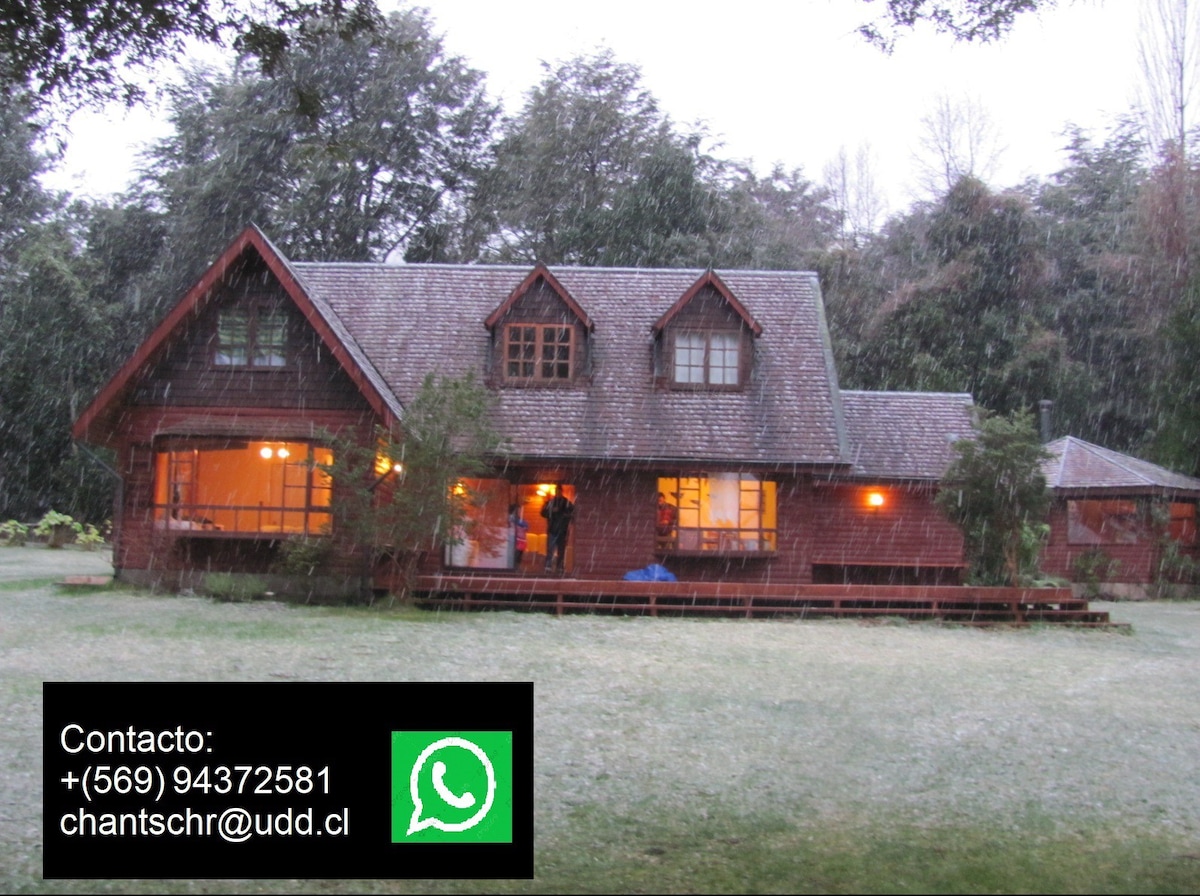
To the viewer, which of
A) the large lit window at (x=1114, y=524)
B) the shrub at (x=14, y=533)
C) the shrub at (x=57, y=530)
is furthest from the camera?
the shrub at (x=14, y=533)

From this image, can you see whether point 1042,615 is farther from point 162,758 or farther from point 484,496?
point 162,758

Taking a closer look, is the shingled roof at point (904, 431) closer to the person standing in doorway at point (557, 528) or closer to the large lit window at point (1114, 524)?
the large lit window at point (1114, 524)

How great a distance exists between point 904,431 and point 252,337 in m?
12.3

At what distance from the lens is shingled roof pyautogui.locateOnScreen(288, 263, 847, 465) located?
835 inches

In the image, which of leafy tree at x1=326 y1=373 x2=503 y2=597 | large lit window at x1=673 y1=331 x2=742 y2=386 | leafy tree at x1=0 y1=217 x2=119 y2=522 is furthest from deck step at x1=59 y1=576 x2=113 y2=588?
leafy tree at x1=0 y1=217 x2=119 y2=522

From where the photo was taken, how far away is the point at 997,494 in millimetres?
18734

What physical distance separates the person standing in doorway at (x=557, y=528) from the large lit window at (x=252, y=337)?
5.15 m

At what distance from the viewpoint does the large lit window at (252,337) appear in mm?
20125

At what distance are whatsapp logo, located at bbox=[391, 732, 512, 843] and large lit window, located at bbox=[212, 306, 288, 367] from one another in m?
16.3

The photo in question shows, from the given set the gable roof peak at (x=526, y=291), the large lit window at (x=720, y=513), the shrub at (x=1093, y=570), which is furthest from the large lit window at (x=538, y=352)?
the shrub at (x=1093, y=570)

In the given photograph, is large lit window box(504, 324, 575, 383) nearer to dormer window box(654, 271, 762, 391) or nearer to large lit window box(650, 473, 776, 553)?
dormer window box(654, 271, 762, 391)

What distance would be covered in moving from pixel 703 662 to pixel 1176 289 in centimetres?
2822

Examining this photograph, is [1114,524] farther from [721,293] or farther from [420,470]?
[420,470]

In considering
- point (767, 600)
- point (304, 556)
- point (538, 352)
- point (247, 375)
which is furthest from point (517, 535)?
point (247, 375)
